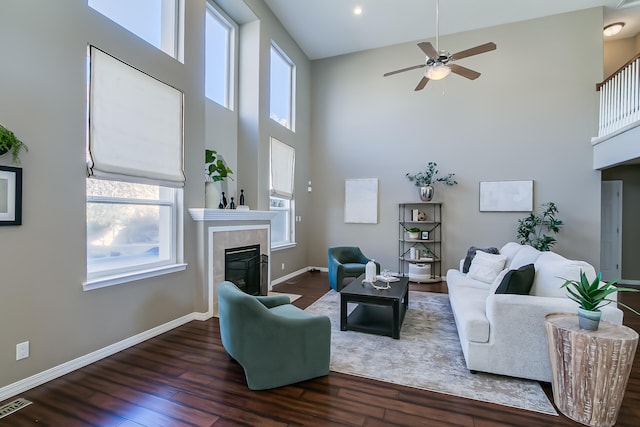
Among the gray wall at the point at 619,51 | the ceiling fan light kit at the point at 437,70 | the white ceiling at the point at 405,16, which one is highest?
the white ceiling at the point at 405,16

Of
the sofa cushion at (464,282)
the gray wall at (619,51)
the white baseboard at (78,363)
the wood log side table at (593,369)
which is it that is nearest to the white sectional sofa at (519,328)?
the wood log side table at (593,369)

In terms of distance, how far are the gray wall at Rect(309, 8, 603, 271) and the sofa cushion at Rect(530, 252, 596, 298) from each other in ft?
11.5

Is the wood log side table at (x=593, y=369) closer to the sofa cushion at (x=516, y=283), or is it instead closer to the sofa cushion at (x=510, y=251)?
the sofa cushion at (x=516, y=283)

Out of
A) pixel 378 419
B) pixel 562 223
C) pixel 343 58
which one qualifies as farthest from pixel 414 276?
pixel 343 58

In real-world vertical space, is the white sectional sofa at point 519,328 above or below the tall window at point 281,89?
Answer: below

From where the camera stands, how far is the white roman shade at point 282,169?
5875mm

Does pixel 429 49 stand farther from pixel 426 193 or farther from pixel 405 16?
pixel 426 193

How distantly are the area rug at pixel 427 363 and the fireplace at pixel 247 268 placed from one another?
4.79 feet

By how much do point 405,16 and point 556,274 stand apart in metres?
5.27

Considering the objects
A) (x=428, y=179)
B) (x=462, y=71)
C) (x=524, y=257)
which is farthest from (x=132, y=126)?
(x=428, y=179)

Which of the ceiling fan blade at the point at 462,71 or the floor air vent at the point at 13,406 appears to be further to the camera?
the ceiling fan blade at the point at 462,71

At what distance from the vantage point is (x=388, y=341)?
322 centimetres

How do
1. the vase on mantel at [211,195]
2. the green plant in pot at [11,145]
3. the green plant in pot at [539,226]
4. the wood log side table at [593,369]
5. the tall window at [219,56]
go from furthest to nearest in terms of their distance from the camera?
the green plant in pot at [539,226], the tall window at [219,56], the vase on mantel at [211,195], the green plant in pot at [11,145], the wood log side table at [593,369]

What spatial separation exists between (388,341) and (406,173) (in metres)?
4.25
